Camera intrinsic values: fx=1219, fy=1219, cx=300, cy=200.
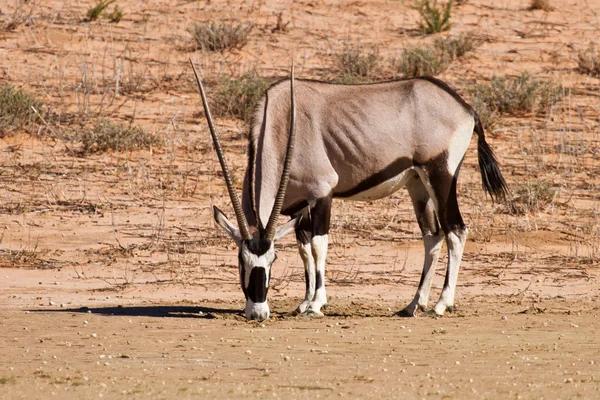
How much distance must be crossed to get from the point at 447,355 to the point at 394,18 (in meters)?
13.1

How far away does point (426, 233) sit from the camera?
9633mm

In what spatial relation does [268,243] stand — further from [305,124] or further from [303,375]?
[303,375]

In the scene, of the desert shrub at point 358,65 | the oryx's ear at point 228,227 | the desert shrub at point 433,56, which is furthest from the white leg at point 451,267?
the desert shrub at point 358,65

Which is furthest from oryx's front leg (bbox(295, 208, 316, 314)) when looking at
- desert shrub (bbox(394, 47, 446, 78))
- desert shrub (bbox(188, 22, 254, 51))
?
desert shrub (bbox(188, 22, 254, 51))

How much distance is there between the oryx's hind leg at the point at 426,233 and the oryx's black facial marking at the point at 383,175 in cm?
24

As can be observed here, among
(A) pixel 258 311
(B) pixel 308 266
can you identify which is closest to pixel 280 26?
(B) pixel 308 266

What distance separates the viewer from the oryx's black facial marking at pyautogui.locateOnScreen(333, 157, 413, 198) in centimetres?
920

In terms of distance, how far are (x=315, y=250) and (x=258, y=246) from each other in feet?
2.57

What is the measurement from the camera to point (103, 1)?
18.5 m

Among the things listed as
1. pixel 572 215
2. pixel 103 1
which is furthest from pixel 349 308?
Answer: pixel 103 1

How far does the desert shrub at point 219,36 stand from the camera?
1770 centimetres

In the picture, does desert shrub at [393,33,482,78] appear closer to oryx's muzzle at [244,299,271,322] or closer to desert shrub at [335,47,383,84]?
desert shrub at [335,47,383,84]

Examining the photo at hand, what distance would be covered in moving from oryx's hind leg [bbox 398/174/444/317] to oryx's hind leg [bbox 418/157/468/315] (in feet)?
0.47

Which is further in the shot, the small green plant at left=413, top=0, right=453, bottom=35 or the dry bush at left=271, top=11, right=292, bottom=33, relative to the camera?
the small green plant at left=413, top=0, right=453, bottom=35
